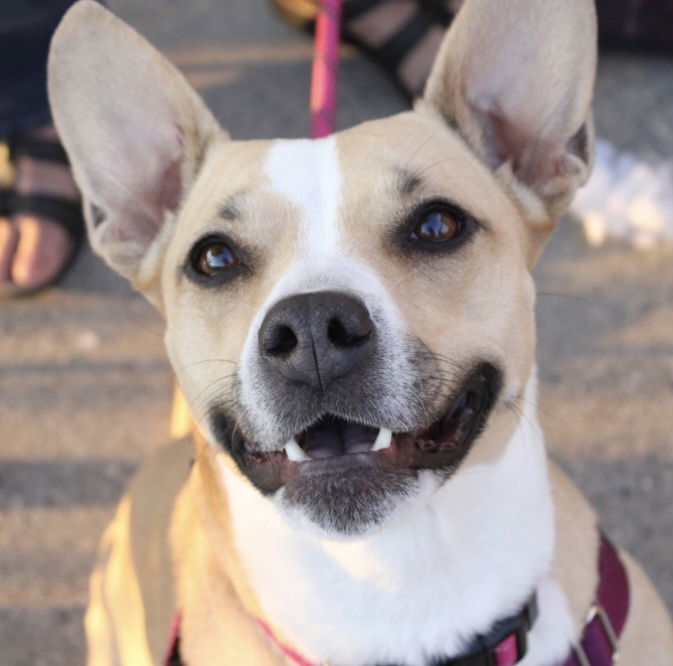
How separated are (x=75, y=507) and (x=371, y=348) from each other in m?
2.50

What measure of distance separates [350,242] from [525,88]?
2.40 feet

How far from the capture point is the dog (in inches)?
75.7

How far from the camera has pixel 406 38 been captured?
4641mm

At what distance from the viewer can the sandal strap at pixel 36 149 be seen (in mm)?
4594

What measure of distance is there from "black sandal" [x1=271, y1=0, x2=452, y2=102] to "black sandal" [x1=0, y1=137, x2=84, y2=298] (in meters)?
1.52

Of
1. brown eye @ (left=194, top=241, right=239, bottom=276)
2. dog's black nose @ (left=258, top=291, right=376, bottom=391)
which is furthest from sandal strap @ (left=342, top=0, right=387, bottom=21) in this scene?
dog's black nose @ (left=258, top=291, right=376, bottom=391)

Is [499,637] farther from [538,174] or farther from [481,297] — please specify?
[538,174]

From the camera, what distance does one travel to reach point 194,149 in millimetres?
2559

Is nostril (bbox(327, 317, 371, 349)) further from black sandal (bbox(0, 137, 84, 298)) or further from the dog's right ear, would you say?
black sandal (bbox(0, 137, 84, 298))

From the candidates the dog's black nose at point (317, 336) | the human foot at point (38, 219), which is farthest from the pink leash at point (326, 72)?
the human foot at point (38, 219)

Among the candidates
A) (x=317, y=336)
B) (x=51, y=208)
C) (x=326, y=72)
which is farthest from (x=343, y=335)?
(x=51, y=208)

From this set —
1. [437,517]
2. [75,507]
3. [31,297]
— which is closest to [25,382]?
[31,297]

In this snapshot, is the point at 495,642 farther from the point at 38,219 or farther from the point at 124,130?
the point at 38,219

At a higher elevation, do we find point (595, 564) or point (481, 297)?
point (481, 297)
